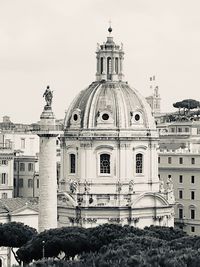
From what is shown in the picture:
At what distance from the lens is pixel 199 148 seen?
104188 mm

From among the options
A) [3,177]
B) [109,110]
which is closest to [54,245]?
[109,110]

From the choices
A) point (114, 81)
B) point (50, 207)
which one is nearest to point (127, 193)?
point (114, 81)

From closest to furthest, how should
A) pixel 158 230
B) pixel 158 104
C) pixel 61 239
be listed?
1. pixel 61 239
2. pixel 158 230
3. pixel 158 104

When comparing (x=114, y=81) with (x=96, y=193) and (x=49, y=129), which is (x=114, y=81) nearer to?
(x=96, y=193)

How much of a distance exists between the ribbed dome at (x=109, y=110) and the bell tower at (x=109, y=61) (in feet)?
4.66

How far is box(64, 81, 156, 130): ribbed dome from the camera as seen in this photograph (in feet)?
269

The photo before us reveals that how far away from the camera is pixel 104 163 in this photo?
268 ft

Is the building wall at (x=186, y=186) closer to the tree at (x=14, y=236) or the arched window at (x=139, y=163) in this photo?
the arched window at (x=139, y=163)

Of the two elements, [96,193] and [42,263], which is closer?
[42,263]

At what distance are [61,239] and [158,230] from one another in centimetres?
951

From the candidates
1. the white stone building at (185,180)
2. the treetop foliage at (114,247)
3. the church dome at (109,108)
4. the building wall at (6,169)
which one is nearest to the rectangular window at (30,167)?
the building wall at (6,169)

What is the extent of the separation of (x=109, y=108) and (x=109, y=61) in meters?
5.29

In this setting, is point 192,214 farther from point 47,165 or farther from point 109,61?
point 47,165

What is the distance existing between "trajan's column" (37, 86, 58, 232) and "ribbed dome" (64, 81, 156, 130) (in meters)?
16.4
